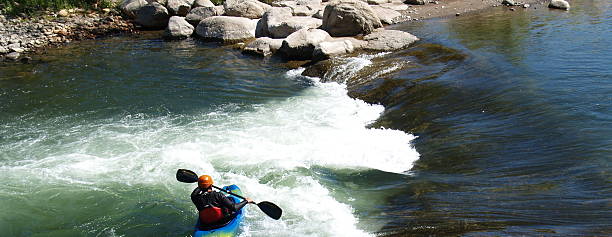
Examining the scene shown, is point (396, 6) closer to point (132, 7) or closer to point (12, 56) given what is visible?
point (132, 7)

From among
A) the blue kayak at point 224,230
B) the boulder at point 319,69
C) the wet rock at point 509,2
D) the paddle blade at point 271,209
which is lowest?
the boulder at point 319,69

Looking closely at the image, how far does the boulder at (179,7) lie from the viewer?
2659 cm

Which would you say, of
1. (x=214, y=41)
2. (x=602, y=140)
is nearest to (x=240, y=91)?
(x=214, y=41)

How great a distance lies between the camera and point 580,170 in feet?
26.2

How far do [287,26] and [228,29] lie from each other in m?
3.13

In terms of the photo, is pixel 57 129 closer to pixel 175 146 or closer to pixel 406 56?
pixel 175 146

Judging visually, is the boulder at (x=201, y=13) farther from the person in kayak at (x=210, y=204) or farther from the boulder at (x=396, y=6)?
the person in kayak at (x=210, y=204)

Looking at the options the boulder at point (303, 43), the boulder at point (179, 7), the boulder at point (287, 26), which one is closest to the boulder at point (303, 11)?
the boulder at point (287, 26)

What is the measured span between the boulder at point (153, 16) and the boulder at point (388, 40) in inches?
496

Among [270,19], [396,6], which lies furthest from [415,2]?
[270,19]

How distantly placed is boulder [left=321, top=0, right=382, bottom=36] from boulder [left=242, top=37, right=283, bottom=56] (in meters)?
2.17

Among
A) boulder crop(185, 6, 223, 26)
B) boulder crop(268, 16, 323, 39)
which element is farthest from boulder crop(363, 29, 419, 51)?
boulder crop(185, 6, 223, 26)

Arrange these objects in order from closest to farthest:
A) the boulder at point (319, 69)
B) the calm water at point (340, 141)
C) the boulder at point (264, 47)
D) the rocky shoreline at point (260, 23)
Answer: the calm water at point (340, 141) → the boulder at point (319, 69) → the rocky shoreline at point (260, 23) → the boulder at point (264, 47)

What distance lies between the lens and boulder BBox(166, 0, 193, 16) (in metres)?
26.6
